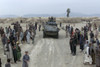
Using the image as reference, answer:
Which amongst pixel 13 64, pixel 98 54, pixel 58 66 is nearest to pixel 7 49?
pixel 13 64

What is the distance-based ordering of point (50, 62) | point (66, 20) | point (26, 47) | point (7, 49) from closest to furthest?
1. point (7, 49)
2. point (50, 62)
3. point (26, 47)
4. point (66, 20)

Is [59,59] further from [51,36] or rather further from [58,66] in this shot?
[51,36]

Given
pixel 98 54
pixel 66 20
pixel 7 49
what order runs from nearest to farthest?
1. pixel 98 54
2. pixel 7 49
3. pixel 66 20

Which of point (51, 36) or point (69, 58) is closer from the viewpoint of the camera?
point (69, 58)

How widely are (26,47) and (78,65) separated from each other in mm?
8234

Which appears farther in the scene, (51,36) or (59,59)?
(51,36)

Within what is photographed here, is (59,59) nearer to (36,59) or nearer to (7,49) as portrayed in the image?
(36,59)

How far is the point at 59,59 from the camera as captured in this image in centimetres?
1616

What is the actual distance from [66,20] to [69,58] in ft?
171

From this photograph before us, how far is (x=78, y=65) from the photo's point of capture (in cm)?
1440

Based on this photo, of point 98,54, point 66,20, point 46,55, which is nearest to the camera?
point 98,54

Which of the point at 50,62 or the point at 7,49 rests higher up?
the point at 7,49

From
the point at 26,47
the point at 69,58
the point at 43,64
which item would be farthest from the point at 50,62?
the point at 26,47

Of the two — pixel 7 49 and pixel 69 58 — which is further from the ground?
pixel 7 49
